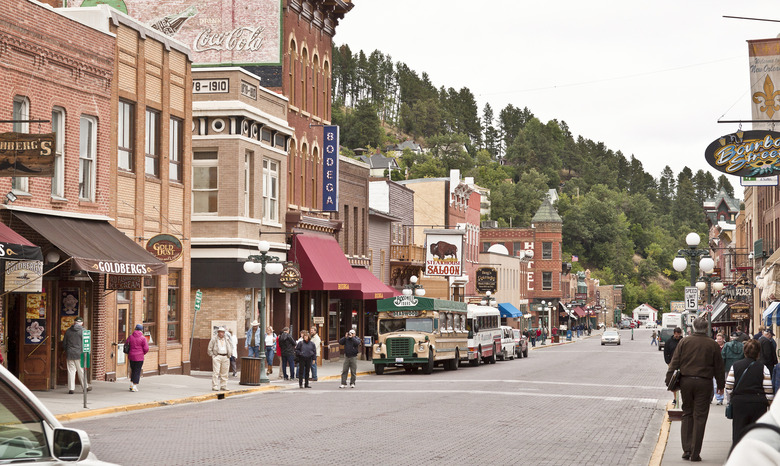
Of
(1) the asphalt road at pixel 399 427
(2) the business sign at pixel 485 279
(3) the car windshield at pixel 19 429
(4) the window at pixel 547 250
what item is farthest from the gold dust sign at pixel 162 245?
(4) the window at pixel 547 250

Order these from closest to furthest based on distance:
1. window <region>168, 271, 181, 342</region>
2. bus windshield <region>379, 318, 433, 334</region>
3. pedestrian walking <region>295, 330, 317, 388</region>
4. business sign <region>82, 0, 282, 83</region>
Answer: pedestrian walking <region>295, 330, 317, 388</region>, window <region>168, 271, 181, 342</region>, bus windshield <region>379, 318, 433, 334</region>, business sign <region>82, 0, 282, 83</region>

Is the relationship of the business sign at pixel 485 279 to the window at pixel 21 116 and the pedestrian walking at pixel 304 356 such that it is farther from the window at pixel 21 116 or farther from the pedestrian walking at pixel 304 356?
the window at pixel 21 116

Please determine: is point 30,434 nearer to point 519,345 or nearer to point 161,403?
point 161,403

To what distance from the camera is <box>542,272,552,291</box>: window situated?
10962cm

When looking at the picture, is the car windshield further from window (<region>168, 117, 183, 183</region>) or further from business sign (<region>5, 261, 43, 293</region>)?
window (<region>168, 117, 183, 183</region>)

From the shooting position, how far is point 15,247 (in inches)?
808

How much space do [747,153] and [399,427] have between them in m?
8.07

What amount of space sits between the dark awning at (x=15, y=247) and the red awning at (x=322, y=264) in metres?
19.0

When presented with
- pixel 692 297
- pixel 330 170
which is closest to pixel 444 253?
pixel 330 170

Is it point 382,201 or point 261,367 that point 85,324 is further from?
point 382,201

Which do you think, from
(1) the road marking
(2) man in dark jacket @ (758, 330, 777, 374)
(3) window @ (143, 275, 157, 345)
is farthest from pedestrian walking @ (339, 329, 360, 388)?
(2) man in dark jacket @ (758, 330, 777, 374)

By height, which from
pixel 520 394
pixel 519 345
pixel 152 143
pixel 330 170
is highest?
pixel 330 170

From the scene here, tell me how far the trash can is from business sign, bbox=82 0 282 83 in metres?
14.9

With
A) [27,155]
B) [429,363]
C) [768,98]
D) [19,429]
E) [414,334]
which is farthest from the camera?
[414,334]
